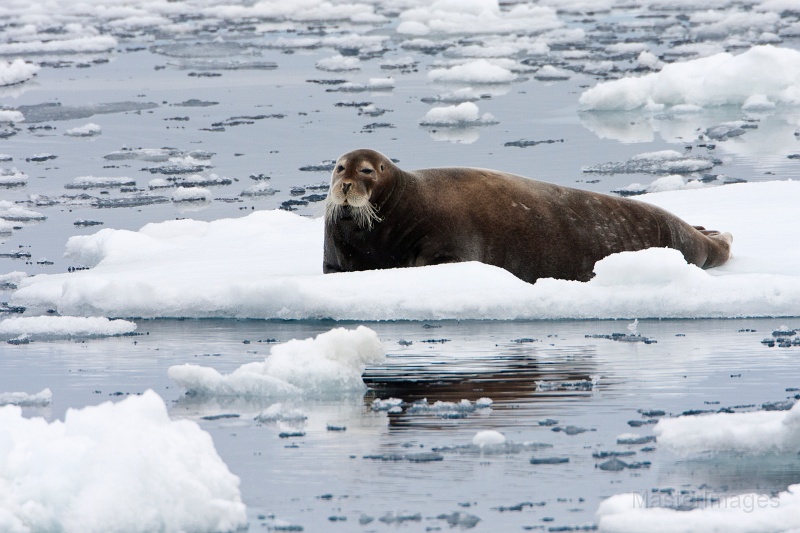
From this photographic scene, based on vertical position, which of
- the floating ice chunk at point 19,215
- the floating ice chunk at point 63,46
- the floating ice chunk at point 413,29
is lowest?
the floating ice chunk at point 19,215

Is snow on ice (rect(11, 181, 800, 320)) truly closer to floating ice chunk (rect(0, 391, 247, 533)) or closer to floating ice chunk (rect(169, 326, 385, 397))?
floating ice chunk (rect(169, 326, 385, 397))

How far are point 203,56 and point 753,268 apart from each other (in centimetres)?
1655

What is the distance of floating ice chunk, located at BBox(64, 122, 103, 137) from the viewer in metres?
16.4

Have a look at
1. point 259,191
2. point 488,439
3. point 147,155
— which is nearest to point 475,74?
point 147,155

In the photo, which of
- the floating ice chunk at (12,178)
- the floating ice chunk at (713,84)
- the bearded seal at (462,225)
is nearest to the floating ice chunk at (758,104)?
the floating ice chunk at (713,84)

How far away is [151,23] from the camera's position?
30.5 meters

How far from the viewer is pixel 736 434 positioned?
5.22 m

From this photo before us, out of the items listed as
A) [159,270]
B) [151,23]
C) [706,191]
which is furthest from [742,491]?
[151,23]

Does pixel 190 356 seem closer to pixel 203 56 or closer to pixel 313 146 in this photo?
pixel 313 146

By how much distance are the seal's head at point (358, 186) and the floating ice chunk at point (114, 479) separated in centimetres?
413

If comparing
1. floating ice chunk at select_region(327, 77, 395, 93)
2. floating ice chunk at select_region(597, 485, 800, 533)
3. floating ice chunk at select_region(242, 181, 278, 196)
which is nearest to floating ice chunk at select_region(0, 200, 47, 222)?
floating ice chunk at select_region(242, 181, 278, 196)

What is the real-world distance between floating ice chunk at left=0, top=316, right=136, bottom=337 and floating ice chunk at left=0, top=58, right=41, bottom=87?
14.2 metres

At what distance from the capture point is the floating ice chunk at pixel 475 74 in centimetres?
2050

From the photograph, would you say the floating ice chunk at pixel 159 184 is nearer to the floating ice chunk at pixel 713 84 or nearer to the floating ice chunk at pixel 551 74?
the floating ice chunk at pixel 713 84
